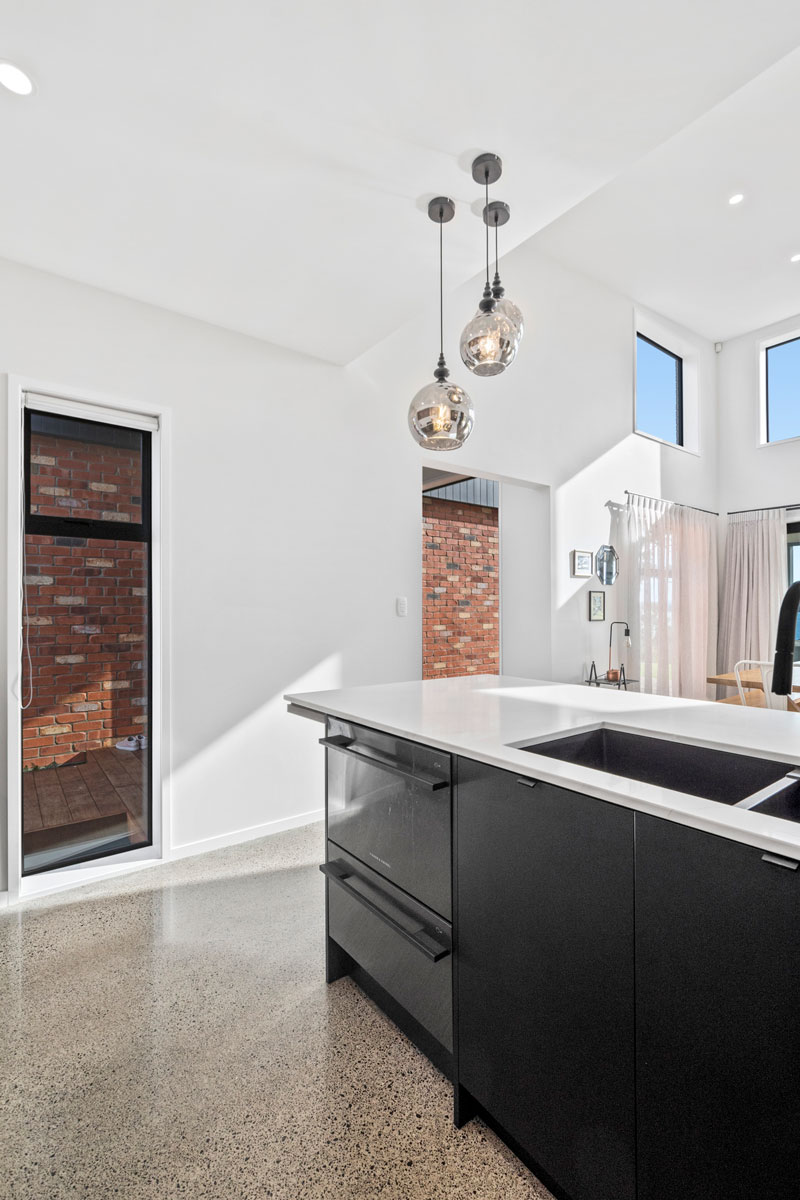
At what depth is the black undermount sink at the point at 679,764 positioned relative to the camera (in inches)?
49.7

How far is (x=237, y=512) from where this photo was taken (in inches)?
121

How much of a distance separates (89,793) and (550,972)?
7.91ft

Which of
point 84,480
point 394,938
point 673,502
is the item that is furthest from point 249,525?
point 673,502

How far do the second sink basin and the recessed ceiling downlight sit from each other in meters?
2.16

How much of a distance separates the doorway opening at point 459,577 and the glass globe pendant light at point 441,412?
154 inches

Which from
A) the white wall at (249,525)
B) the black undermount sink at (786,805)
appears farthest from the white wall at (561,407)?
the black undermount sink at (786,805)

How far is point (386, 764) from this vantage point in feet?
4.95

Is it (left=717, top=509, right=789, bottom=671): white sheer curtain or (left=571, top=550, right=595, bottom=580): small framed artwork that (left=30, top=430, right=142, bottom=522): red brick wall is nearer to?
(left=571, top=550, right=595, bottom=580): small framed artwork

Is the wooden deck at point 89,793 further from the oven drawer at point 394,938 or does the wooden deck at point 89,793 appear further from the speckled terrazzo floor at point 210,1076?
the oven drawer at point 394,938

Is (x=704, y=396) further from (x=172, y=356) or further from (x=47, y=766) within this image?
(x=47, y=766)

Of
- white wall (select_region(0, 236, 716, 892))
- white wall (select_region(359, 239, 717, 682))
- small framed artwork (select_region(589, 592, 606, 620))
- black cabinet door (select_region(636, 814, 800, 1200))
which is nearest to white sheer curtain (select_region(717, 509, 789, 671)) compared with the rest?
white wall (select_region(359, 239, 717, 682))

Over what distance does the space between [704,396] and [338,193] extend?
555 cm

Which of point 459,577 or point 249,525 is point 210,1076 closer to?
point 249,525

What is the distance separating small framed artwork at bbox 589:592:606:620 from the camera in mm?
4926
